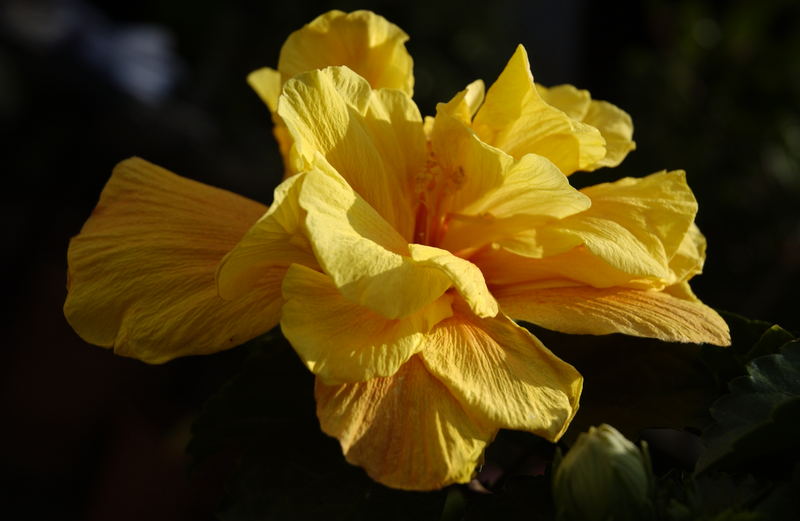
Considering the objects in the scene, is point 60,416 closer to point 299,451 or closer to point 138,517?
point 138,517

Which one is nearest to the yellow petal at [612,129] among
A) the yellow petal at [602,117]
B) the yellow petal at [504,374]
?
the yellow petal at [602,117]

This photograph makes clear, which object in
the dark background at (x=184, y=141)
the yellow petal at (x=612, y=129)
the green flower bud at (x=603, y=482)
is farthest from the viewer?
the dark background at (x=184, y=141)

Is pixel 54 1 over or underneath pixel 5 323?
over

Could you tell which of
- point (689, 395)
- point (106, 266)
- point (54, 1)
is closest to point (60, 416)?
point (54, 1)

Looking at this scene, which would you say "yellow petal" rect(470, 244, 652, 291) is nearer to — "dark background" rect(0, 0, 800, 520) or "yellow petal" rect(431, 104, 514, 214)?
"yellow petal" rect(431, 104, 514, 214)

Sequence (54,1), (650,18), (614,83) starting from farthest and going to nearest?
(614,83), (650,18), (54,1)

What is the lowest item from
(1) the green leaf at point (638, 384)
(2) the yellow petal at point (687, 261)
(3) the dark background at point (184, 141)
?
(3) the dark background at point (184, 141)

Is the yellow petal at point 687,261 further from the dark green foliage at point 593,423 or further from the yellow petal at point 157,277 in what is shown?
the yellow petal at point 157,277
